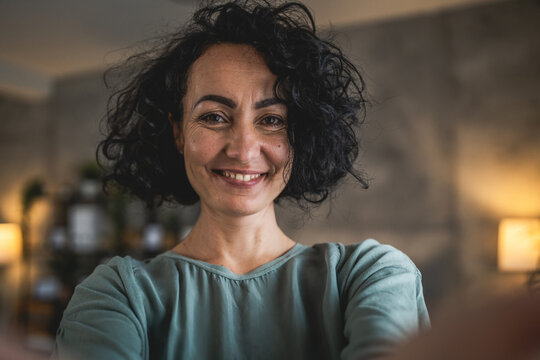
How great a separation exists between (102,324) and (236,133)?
0.49m

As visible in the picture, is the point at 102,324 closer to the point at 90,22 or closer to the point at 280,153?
the point at 280,153

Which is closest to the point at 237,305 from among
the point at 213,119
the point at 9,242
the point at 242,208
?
the point at 242,208

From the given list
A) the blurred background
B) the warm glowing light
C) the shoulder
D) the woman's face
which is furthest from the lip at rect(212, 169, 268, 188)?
the warm glowing light

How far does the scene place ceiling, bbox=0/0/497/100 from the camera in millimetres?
4309

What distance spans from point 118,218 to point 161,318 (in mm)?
5072

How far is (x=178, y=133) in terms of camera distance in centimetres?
128

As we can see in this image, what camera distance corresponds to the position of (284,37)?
1132 mm

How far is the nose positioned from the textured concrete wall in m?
2.77

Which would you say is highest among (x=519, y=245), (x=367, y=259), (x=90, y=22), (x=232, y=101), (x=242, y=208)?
(x=90, y=22)

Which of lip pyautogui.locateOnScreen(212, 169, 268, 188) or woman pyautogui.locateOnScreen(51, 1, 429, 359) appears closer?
woman pyautogui.locateOnScreen(51, 1, 429, 359)

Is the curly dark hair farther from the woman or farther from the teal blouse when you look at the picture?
the teal blouse

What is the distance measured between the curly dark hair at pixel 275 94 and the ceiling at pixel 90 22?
241 cm

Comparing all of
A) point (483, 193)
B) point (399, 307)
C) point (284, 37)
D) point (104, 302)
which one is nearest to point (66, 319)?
point (104, 302)

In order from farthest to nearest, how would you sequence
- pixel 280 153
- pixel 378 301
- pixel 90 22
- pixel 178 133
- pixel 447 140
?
pixel 90 22 → pixel 447 140 → pixel 178 133 → pixel 280 153 → pixel 378 301
